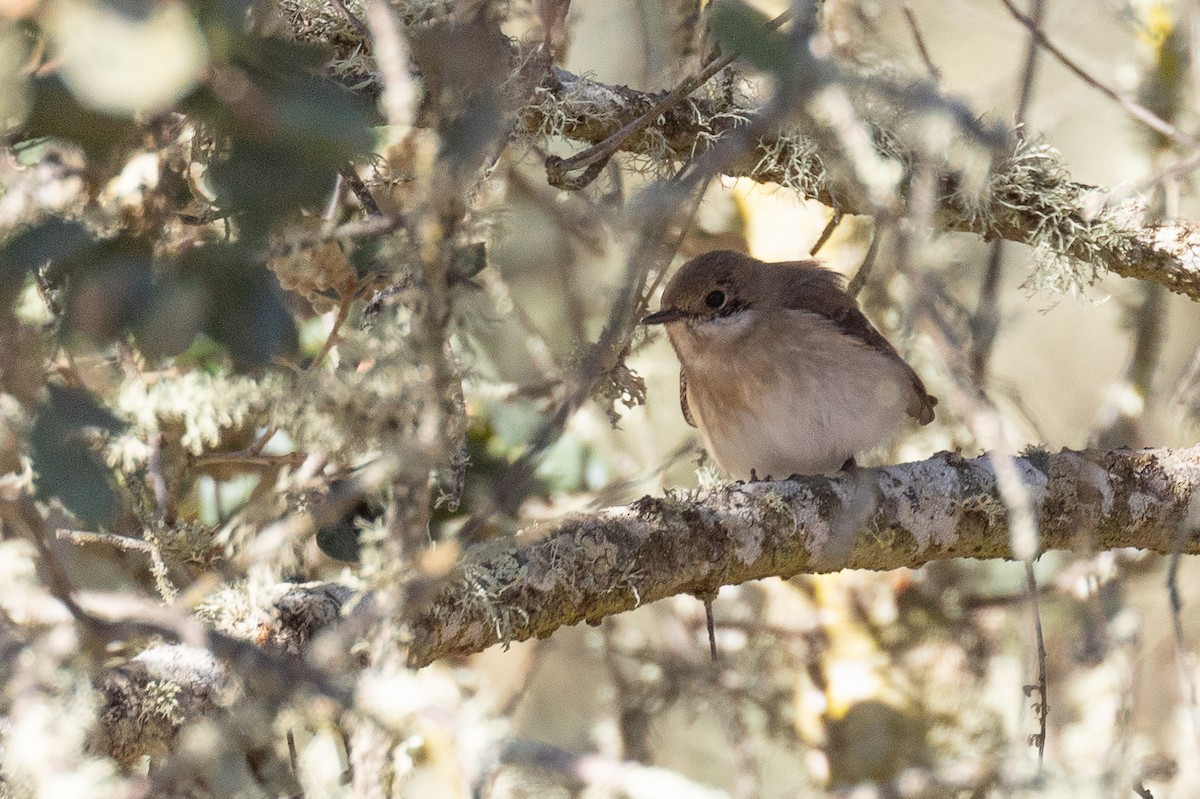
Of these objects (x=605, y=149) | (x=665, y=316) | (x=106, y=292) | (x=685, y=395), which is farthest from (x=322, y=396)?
(x=685, y=395)

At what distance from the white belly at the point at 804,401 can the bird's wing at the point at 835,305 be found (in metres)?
0.06

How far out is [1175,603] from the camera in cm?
260

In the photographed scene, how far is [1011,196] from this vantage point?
380 centimetres

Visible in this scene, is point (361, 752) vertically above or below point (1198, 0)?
below

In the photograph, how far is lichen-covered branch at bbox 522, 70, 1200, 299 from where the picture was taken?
3643mm

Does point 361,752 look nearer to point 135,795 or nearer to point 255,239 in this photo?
point 135,795

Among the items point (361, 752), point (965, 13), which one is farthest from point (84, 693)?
point (965, 13)

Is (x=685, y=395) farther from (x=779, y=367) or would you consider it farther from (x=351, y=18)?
(x=351, y=18)

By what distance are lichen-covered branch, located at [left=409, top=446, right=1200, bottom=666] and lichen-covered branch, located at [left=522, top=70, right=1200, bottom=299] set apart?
0.63 meters

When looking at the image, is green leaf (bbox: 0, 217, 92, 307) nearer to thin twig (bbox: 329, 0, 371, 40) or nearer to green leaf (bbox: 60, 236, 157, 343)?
green leaf (bbox: 60, 236, 157, 343)

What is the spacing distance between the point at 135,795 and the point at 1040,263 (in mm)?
3225

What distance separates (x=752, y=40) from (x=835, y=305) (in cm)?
312

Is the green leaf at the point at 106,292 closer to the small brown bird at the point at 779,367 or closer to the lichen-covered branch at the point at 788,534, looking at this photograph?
the lichen-covered branch at the point at 788,534

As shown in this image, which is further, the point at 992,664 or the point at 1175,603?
the point at 992,664
